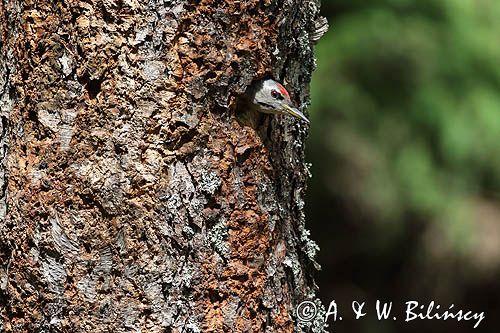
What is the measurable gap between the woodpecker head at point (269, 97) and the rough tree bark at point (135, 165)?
3 cm

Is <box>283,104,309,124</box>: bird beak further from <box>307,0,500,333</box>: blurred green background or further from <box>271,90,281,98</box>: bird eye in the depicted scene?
<box>307,0,500,333</box>: blurred green background

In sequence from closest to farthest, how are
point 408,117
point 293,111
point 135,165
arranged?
point 135,165, point 293,111, point 408,117

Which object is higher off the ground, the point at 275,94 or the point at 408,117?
the point at 408,117

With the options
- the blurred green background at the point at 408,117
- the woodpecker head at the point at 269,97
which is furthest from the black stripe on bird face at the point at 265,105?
the blurred green background at the point at 408,117

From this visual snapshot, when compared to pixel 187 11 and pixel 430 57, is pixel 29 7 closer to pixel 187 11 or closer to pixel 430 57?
pixel 187 11

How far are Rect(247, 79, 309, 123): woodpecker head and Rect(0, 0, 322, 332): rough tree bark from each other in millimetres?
32

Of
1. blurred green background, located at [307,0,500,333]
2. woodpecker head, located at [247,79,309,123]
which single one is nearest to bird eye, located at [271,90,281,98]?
woodpecker head, located at [247,79,309,123]

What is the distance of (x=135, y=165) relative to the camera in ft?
6.00

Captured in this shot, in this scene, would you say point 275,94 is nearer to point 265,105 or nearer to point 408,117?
point 265,105

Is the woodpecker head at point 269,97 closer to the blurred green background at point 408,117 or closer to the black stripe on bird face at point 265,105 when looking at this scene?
the black stripe on bird face at point 265,105

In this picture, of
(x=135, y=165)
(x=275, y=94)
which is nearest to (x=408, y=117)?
(x=275, y=94)

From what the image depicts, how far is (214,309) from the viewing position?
75.0 inches

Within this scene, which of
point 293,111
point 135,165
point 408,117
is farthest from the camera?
point 408,117

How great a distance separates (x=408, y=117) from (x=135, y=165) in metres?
3.13
